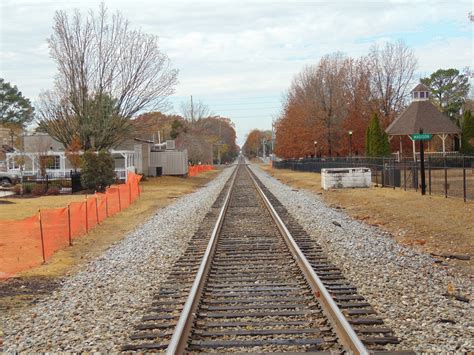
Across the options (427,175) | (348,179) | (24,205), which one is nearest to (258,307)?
(24,205)

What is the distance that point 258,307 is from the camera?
7355 mm

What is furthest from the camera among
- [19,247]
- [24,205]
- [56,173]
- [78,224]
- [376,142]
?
→ [376,142]

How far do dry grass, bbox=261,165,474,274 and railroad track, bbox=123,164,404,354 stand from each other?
9.89 ft

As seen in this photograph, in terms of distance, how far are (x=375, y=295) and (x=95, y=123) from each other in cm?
3807

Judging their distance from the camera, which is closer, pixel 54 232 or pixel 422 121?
pixel 54 232

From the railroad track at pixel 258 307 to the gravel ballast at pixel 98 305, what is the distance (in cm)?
28

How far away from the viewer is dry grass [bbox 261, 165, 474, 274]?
41.9 ft

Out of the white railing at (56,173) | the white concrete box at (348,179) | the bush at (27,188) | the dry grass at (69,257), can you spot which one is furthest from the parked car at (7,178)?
the white concrete box at (348,179)

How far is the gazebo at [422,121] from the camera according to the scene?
4869 cm

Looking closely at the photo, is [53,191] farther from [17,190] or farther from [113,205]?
[113,205]

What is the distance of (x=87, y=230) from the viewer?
57.0ft

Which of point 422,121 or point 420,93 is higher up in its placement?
point 420,93

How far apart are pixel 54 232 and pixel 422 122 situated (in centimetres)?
4035

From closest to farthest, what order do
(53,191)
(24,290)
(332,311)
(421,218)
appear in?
(332,311), (24,290), (421,218), (53,191)
